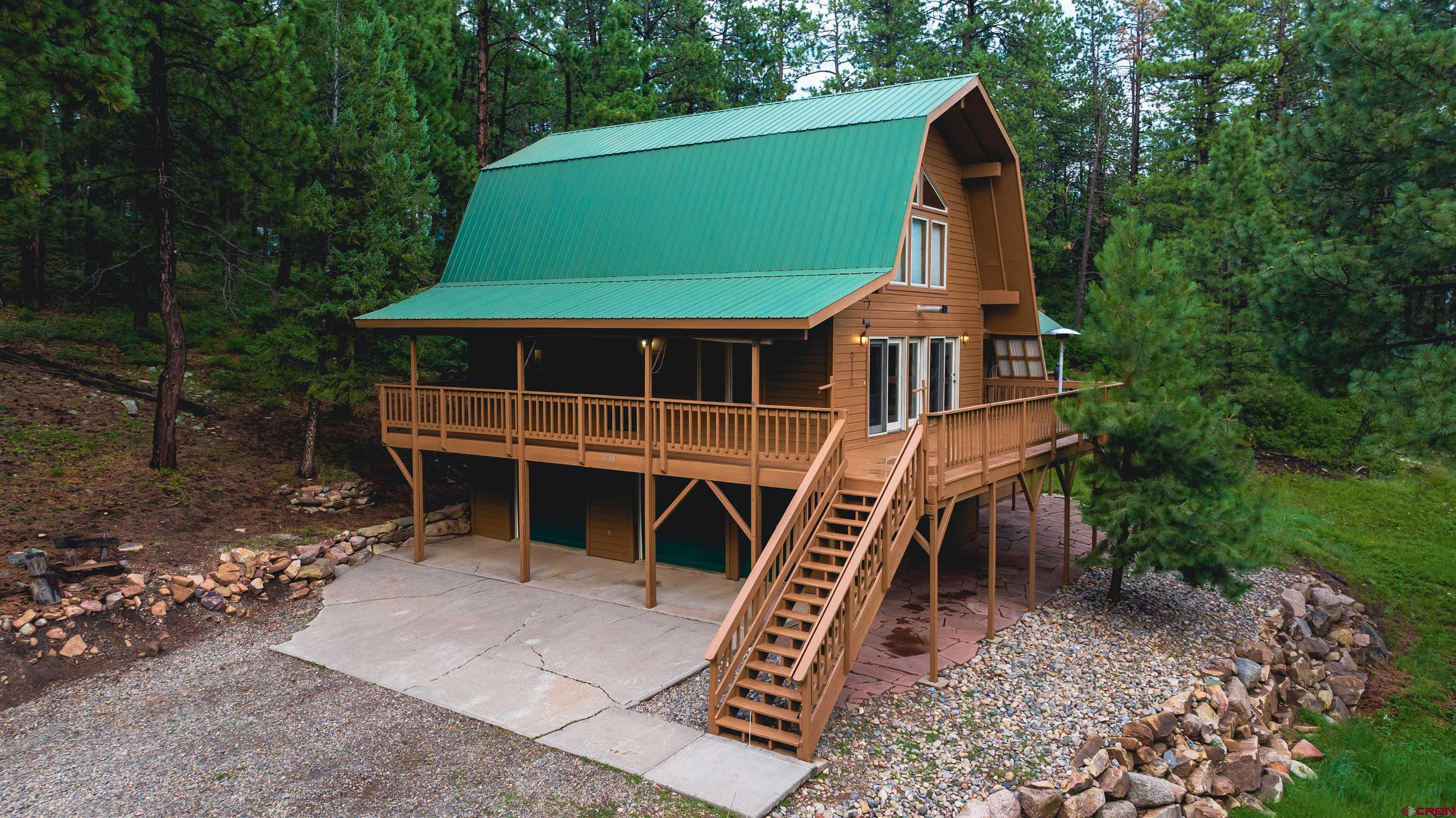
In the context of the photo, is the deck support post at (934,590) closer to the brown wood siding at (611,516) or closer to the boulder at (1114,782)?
the boulder at (1114,782)

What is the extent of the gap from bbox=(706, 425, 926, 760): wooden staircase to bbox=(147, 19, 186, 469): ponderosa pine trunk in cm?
1246

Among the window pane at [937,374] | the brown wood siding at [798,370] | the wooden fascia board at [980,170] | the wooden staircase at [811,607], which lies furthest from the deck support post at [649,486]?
the wooden fascia board at [980,170]

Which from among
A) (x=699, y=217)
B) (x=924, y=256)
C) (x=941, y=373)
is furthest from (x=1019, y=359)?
(x=699, y=217)

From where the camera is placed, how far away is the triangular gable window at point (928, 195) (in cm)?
1523

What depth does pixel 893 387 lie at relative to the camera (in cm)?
1516

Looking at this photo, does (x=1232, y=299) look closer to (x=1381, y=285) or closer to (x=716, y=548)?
(x=1381, y=285)

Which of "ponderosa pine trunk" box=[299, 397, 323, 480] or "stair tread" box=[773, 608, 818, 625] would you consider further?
"ponderosa pine trunk" box=[299, 397, 323, 480]

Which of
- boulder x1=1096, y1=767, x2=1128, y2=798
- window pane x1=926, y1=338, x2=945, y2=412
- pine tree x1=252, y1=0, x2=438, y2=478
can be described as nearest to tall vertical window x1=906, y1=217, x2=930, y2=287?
window pane x1=926, y1=338, x2=945, y2=412

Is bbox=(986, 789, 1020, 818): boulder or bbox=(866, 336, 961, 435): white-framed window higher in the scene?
bbox=(866, 336, 961, 435): white-framed window

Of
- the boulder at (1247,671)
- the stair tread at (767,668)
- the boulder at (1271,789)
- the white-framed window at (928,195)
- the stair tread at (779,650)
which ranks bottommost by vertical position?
the boulder at (1271,789)

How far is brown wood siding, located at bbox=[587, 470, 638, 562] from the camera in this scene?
1641 cm

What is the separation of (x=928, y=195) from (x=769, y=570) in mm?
8167

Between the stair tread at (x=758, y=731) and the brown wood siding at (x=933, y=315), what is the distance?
4546 millimetres

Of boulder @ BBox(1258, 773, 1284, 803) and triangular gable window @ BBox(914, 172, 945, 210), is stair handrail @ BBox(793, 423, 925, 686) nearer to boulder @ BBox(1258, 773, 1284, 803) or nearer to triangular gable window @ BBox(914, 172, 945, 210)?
boulder @ BBox(1258, 773, 1284, 803)
